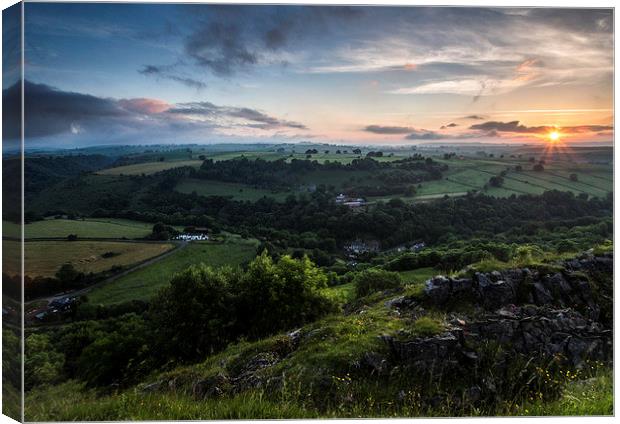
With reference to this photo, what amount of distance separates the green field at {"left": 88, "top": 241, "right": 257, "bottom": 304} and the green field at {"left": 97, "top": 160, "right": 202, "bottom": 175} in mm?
1618

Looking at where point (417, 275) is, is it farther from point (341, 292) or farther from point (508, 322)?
point (508, 322)

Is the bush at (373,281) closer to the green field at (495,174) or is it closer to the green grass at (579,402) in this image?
the green field at (495,174)

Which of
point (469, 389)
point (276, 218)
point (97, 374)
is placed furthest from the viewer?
point (276, 218)

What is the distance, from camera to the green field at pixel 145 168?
32.3 ft

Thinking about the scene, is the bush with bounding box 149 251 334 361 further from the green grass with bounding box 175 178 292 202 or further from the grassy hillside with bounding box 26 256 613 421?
the green grass with bounding box 175 178 292 202

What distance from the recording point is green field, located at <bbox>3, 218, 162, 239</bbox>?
835 centimetres

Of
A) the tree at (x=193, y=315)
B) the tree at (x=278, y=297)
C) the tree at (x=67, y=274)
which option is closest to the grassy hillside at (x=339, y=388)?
the tree at (x=193, y=315)

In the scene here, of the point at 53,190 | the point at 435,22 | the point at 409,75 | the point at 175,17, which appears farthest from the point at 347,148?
the point at 53,190

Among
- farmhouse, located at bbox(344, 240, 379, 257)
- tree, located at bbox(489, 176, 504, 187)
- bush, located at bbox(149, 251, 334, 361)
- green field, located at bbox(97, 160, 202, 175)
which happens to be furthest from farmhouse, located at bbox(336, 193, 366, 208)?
green field, located at bbox(97, 160, 202, 175)

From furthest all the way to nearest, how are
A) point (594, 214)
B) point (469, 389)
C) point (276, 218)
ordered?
point (276, 218) < point (594, 214) < point (469, 389)

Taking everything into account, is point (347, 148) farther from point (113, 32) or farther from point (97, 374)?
point (97, 374)

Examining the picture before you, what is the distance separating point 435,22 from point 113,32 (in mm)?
5300

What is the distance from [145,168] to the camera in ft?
32.6

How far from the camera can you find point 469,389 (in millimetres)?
7008
